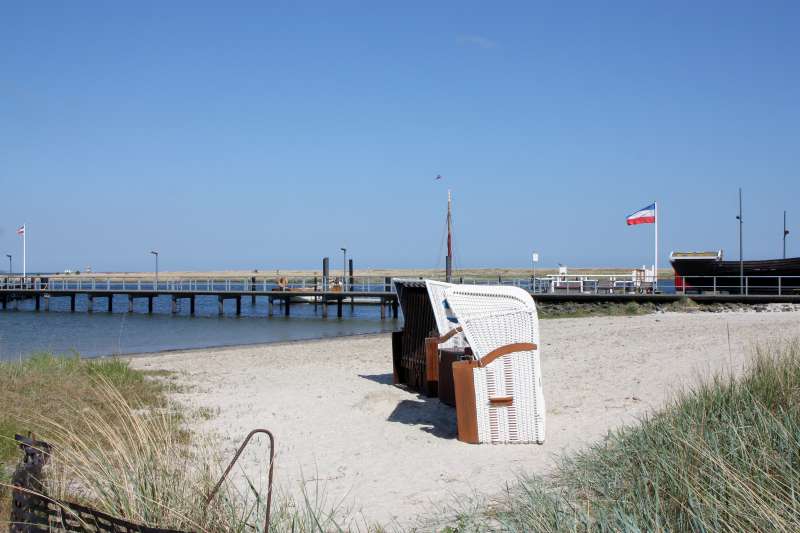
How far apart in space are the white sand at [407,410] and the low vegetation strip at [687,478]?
97 centimetres

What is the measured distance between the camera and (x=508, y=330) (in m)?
7.72

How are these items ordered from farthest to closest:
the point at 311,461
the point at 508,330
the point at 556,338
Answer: the point at 556,338
the point at 508,330
the point at 311,461

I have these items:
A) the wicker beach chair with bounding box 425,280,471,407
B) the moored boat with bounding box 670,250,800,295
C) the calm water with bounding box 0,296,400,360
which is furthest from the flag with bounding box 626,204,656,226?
the wicker beach chair with bounding box 425,280,471,407

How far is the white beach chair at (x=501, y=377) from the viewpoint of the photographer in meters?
7.61

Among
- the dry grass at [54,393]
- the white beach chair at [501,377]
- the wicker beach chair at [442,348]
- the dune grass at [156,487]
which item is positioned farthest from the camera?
the wicker beach chair at [442,348]

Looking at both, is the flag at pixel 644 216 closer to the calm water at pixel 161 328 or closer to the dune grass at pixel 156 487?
the calm water at pixel 161 328

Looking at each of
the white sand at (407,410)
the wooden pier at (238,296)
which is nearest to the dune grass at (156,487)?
the white sand at (407,410)

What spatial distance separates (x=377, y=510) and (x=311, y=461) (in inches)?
71.3

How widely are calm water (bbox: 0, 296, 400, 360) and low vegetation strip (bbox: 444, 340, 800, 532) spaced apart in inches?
770

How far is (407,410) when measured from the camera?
9500mm

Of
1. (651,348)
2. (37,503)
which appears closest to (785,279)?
(651,348)

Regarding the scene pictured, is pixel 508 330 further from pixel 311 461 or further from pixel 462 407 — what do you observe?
pixel 311 461

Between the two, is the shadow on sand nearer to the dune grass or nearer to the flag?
the dune grass

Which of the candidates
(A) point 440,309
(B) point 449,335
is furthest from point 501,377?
(B) point 449,335
